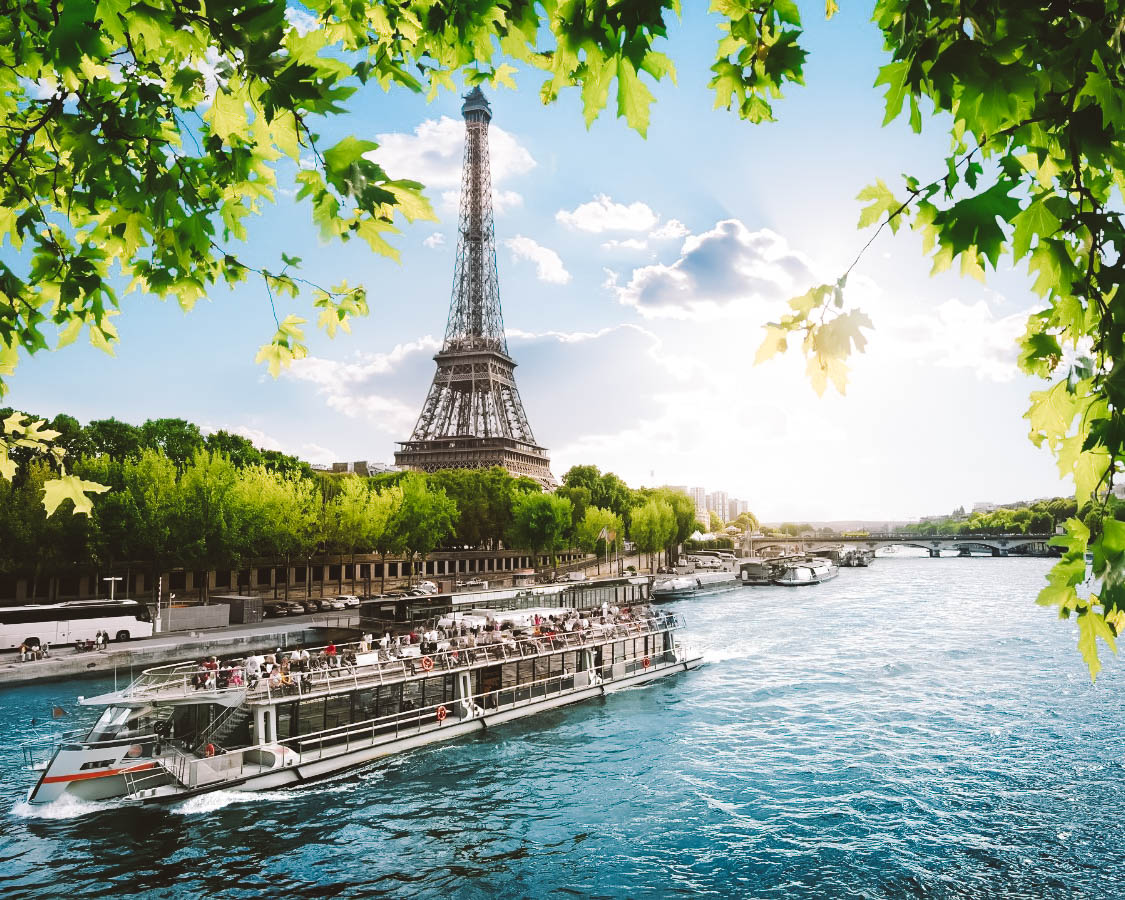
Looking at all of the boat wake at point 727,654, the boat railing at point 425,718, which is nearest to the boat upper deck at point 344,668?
the boat railing at point 425,718

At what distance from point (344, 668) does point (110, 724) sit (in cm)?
621

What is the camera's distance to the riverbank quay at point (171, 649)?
30297 mm

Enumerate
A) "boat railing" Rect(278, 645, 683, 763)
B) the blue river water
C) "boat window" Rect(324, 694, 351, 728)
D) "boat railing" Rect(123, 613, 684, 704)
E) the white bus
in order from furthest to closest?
the white bus < "boat window" Rect(324, 694, 351, 728) < "boat railing" Rect(278, 645, 683, 763) < "boat railing" Rect(123, 613, 684, 704) < the blue river water

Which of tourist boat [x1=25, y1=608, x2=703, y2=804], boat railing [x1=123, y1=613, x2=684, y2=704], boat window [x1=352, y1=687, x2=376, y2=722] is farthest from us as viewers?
boat window [x1=352, y1=687, x2=376, y2=722]

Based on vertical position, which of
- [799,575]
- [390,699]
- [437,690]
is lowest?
[799,575]

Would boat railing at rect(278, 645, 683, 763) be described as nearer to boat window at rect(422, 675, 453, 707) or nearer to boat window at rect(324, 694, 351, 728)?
boat window at rect(422, 675, 453, 707)

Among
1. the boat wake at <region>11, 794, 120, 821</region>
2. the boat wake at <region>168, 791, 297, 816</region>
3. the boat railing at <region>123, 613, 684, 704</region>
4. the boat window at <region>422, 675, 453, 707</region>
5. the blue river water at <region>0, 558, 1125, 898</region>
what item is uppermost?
the boat railing at <region>123, 613, 684, 704</region>

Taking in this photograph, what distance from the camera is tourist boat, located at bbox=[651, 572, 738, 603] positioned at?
72000 mm

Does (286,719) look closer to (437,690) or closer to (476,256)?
(437,690)

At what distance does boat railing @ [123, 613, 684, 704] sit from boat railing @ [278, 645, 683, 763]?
1.16 meters

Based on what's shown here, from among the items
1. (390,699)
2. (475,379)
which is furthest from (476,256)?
(390,699)

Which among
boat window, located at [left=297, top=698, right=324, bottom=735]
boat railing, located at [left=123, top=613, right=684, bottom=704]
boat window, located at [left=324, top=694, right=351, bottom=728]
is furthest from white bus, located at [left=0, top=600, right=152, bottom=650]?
boat window, located at [left=324, top=694, right=351, bottom=728]

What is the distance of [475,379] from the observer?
103250 mm

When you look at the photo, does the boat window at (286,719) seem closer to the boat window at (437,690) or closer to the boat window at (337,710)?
the boat window at (337,710)
